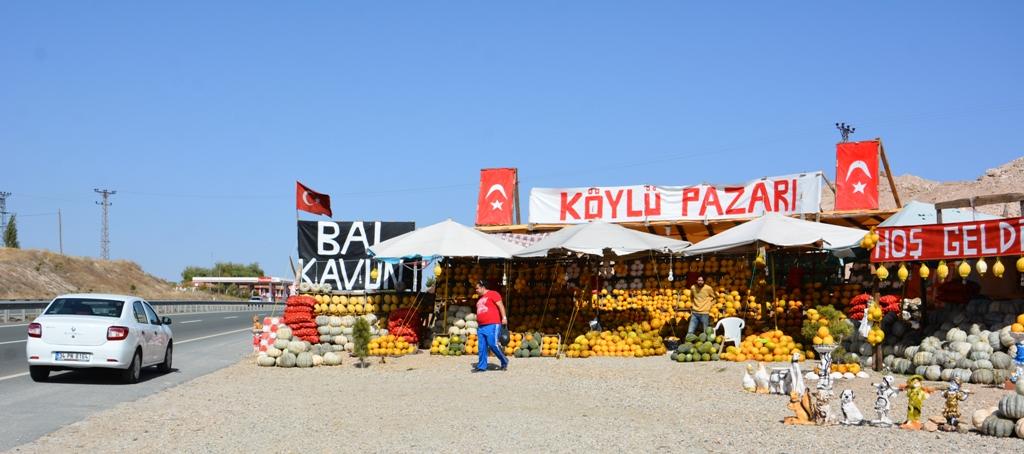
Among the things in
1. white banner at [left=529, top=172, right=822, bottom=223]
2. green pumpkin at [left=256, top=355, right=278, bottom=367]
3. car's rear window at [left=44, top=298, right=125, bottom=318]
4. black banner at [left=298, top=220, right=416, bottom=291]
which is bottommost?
green pumpkin at [left=256, top=355, right=278, bottom=367]

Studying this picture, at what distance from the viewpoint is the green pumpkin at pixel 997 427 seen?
9.93 m

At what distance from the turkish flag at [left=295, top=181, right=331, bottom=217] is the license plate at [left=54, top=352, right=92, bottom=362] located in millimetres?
12429

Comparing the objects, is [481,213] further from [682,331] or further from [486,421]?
[486,421]

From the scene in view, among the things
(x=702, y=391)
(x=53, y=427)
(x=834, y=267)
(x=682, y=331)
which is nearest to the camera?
(x=53, y=427)

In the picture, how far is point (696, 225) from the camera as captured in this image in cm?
2897

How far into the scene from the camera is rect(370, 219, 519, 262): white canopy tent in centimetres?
2180

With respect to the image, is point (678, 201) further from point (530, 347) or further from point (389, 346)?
point (389, 346)

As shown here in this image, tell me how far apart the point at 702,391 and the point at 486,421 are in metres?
4.76

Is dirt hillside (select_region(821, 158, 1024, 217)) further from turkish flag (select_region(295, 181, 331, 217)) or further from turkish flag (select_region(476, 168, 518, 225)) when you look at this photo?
turkish flag (select_region(295, 181, 331, 217))

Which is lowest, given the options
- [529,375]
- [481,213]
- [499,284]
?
[529,375]

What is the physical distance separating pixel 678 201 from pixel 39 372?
1869cm

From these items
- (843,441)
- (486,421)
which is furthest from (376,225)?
(843,441)

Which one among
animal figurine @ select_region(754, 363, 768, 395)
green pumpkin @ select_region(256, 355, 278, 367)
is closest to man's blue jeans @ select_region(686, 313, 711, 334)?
animal figurine @ select_region(754, 363, 768, 395)

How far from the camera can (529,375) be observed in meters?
17.6
